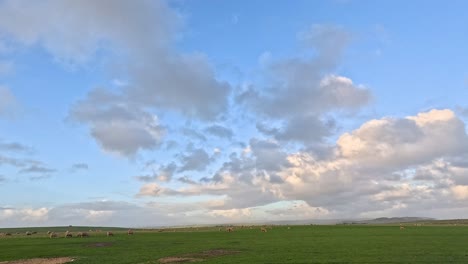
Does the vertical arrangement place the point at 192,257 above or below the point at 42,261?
below

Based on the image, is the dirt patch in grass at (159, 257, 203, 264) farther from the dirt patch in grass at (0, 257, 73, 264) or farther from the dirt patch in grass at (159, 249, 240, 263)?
the dirt patch in grass at (0, 257, 73, 264)

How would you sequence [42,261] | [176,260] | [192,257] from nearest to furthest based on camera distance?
[176,260] → [192,257] → [42,261]

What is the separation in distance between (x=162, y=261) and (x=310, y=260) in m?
14.9

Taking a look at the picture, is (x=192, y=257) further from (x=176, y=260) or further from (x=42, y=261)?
(x=42, y=261)

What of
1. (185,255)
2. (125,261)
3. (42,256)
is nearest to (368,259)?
(185,255)

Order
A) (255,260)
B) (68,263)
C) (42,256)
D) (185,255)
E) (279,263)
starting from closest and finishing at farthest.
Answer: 1. (279,263)
2. (255,260)
3. (68,263)
4. (185,255)
5. (42,256)

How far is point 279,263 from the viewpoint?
36.7m

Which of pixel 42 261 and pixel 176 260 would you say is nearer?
pixel 176 260

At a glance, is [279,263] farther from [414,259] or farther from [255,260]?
[414,259]

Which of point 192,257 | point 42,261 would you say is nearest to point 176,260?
point 192,257

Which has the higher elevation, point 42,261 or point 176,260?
point 42,261

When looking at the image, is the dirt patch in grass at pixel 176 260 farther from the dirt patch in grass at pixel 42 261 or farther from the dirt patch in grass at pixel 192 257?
the dirt patch in grass at pixel 42 261

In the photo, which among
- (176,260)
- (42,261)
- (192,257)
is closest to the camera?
(176,260)

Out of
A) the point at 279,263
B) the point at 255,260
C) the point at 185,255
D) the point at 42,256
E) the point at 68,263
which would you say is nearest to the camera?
the point at 279,263
